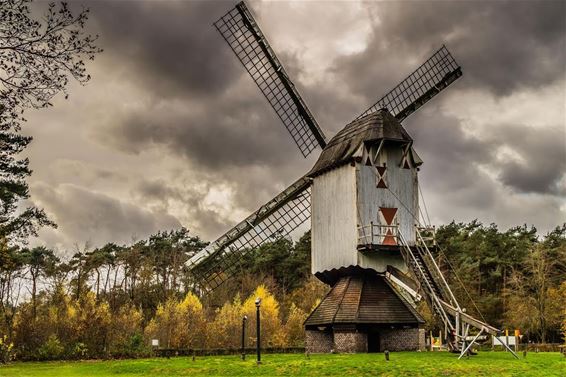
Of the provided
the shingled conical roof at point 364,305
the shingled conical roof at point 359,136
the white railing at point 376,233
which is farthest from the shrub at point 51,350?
the white railing at point 376,233

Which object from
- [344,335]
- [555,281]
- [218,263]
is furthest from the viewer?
[555,281]

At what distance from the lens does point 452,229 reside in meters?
66.5

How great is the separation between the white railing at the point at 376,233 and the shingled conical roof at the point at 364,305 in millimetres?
1978

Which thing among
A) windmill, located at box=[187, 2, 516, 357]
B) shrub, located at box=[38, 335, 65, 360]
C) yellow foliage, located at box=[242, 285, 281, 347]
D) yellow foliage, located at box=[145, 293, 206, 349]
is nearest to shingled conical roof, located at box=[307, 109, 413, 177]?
windmill, located at box=[187, 2, 516, 357]

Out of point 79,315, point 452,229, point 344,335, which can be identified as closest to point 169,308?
point 79,315

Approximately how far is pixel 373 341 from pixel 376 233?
16.0ft

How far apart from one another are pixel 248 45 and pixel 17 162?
14.7 m

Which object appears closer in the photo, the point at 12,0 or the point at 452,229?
the point at 12,0

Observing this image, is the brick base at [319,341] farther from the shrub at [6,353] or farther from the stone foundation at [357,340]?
the shrub at [6,353]

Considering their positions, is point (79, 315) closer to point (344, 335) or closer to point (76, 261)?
point (344, 335)

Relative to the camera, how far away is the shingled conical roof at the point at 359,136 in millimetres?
29250

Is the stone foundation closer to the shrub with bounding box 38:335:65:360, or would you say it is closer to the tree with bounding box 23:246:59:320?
the shrub with bounding box 38:335:65:360

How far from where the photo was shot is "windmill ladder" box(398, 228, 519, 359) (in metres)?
23.9

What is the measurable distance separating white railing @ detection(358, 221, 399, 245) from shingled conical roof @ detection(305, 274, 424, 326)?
6.49ft
